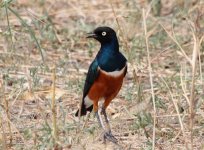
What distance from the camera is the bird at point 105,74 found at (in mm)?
6133

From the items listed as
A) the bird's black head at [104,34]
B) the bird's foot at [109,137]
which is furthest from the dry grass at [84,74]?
the bird's black head at [104,34]

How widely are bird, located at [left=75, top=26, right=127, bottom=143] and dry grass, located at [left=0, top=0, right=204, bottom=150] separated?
0.13 m

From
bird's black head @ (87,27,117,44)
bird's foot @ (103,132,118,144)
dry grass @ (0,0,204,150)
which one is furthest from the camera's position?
bird's black head @ (87,27,117,44)

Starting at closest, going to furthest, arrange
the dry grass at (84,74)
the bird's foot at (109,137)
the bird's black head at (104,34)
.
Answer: the dry grass at (84,74), the bird's foot at (109,137), the bird's black head at (104,34)

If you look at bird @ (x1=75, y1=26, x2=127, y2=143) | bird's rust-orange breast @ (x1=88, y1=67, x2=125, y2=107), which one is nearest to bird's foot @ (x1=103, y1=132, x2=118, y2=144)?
bird @ (x1=75, y1=26, x2=127, y2=143)

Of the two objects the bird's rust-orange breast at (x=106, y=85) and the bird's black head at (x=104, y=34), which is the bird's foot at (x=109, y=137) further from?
the bird's black head at (x=104, y=34)

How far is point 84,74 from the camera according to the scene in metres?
8.19

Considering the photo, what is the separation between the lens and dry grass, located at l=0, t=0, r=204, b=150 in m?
5.41

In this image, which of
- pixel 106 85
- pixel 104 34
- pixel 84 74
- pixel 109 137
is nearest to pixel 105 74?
pixel 106 85

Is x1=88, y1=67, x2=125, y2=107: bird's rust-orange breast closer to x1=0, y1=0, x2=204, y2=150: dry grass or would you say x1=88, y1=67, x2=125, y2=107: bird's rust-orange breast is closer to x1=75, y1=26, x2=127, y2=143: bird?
x1=75, y1=26, x2=127, y2=143: bird

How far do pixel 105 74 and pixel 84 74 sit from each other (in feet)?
6.75

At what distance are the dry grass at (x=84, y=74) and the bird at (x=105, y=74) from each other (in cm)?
13

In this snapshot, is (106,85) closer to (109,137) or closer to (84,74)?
(109,137)

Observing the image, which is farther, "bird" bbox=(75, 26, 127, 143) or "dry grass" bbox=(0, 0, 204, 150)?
Result: "bird" bbox=(75, 26, 127, 143)
